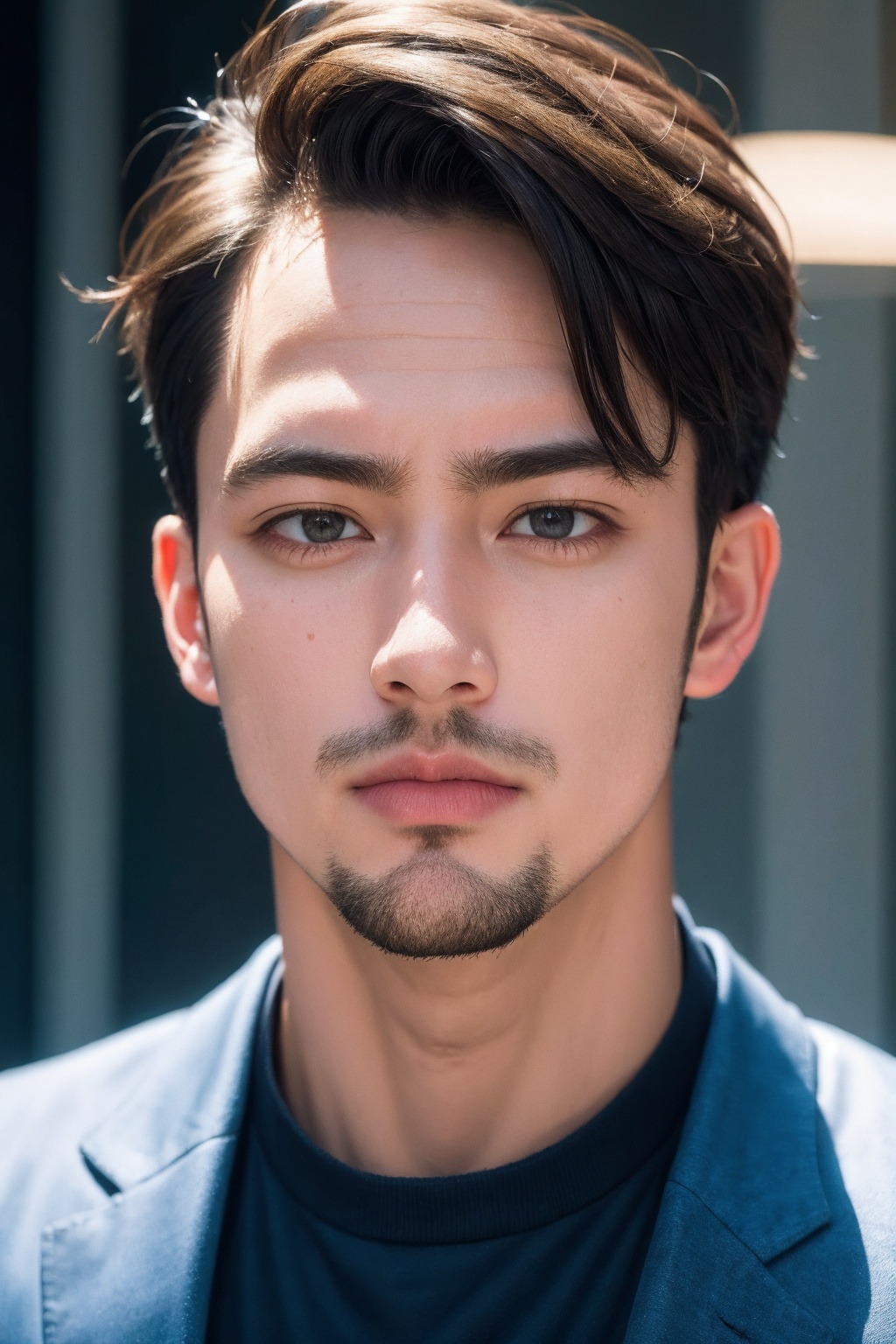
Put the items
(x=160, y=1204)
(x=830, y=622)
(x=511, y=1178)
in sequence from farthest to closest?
1. (x=830, y=622)
2. (x=160, y=1204)
3. (x=511, y=1178)

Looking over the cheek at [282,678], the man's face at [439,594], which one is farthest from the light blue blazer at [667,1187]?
the cheek at [282,678]

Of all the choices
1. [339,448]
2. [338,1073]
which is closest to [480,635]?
[339,448]

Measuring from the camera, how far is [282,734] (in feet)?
6.01

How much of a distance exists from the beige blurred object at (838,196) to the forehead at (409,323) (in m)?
Answer: 1.48

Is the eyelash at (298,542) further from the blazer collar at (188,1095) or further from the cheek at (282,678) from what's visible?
the blazer collar at (188,1095)

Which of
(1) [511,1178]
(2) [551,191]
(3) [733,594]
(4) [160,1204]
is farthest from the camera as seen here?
(3) [733,594]

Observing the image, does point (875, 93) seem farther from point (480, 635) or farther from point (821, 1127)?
point (821, 1127)

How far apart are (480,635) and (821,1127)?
2.87 feet

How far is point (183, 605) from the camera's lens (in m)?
2.20

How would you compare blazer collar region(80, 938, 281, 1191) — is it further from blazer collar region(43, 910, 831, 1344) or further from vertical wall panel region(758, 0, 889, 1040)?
vertical wall panel region(758, 0, 889, 1040)

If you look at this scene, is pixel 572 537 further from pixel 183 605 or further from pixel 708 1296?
pixel 708 1296

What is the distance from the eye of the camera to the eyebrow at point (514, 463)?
1.73 metres

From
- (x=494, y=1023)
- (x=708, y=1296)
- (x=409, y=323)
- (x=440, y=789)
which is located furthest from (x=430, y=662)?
(x=708, y=1296)

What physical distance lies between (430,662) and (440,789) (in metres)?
0.18
